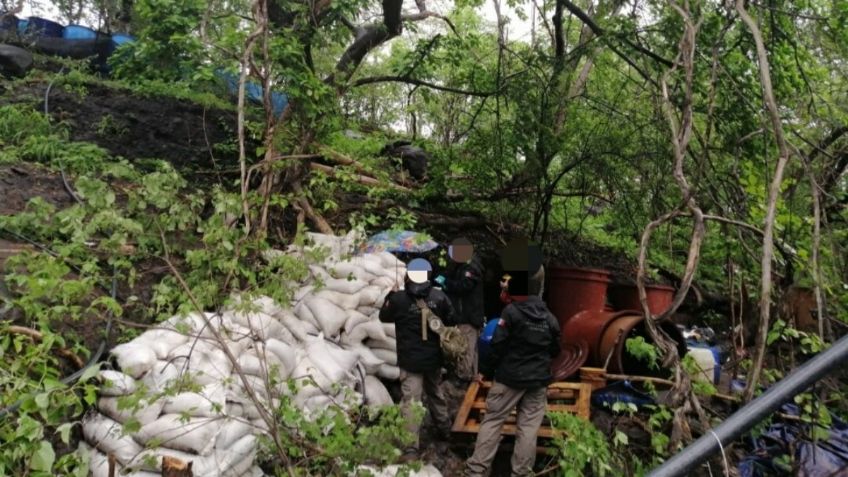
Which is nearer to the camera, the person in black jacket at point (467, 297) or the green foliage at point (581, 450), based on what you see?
the green foliage at point (581, 450)

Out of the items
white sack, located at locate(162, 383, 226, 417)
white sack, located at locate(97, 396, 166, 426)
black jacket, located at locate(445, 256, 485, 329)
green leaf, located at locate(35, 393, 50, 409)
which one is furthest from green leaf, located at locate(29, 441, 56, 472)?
black jacket, located at locate(445, 256, 485, 329)

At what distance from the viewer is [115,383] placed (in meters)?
3.34

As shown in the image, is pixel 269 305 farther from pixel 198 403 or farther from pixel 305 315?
pixel 198 403

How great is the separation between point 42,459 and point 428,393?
8.25ft

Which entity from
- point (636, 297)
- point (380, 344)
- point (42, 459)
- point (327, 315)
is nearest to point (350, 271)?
point (327, 315)

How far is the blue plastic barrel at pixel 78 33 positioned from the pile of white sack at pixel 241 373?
22.4ft

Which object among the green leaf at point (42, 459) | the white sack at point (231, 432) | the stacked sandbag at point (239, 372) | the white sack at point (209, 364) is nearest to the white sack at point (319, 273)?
the stacked sandbag at point (239, 372)

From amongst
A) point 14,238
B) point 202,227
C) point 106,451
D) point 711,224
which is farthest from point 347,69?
point 106,451

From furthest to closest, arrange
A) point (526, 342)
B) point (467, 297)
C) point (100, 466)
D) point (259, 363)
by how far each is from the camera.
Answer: point (467, 297) → point (526, 342) → point (259, 363) → point (100, 466)

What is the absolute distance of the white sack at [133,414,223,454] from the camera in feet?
10.4

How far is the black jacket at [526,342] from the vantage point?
396cm

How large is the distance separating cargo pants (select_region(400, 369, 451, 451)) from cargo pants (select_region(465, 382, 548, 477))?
446 mm

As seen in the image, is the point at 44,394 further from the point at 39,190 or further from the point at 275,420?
the point at 39,190

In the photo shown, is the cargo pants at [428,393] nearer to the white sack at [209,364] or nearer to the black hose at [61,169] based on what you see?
the white sack at [209,364]
